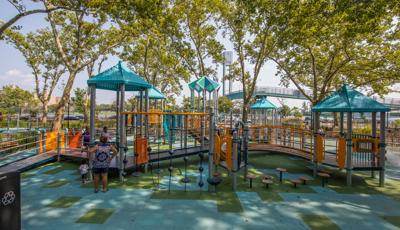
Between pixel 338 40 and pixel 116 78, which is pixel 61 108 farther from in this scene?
pixel 338 40

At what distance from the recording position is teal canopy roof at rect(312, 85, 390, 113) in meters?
8.06

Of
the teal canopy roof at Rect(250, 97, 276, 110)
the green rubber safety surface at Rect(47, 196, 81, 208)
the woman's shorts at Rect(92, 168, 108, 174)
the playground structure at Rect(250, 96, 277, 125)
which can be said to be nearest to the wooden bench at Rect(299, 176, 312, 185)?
the woman's shorts at Rect(92, 168, 108, 174)

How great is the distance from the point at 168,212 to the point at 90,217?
1.72 m

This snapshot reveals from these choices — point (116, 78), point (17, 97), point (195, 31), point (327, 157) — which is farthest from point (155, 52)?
point (17, 97)

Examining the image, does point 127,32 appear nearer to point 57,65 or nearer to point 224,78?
point 224,78

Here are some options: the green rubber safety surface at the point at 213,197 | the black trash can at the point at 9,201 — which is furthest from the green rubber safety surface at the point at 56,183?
the black trash can at the point at 9,201

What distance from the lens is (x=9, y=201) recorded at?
3.38 m

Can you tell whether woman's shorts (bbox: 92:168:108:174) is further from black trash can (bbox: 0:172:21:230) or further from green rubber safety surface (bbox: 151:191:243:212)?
black trash can (bbox: 0:172:21:230)

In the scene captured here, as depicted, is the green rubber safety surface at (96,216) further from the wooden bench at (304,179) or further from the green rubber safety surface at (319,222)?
the wooden bench at (304,179)

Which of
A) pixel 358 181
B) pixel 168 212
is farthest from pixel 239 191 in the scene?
pixel 358 181

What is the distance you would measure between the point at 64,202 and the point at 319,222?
20.4ft

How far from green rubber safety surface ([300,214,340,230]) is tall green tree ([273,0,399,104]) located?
8.67m

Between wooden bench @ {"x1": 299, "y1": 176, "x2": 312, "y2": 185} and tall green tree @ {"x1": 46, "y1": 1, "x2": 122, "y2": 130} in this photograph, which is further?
tall green tree @ {"x1": 46, "y1": 1, "x2": 122, "y2": 130}

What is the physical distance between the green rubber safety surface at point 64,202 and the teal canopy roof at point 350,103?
29.1ft
